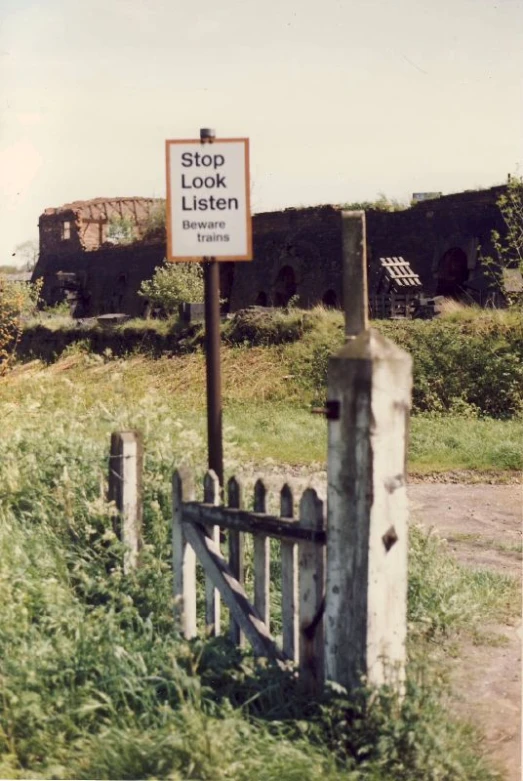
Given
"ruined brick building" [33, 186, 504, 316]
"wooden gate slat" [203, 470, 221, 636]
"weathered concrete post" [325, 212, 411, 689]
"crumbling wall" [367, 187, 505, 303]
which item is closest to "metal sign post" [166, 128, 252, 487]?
"wooden gate slat" [203, 470, 221, 636]

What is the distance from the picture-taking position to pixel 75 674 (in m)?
3.88

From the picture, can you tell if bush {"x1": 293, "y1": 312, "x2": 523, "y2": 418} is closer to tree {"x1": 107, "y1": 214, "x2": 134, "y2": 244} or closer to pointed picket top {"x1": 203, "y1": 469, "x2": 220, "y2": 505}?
pointed picket top {"x1": 203, "y1": 469, "x2": 220, "y2": 505}

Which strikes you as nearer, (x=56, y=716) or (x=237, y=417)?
(x=56, y=716)

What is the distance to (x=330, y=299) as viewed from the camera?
85.3ft

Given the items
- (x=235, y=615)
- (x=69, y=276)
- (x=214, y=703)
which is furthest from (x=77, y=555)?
(x=69, y=276)

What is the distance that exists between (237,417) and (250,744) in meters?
11.5

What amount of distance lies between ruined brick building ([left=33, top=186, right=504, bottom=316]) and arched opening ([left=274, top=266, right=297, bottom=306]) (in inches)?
1.2

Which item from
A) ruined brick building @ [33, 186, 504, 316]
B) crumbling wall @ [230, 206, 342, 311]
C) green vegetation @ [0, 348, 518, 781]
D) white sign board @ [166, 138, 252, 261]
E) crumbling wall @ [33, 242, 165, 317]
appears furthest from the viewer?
crumbling wall @ [33, 242, 165, 317]

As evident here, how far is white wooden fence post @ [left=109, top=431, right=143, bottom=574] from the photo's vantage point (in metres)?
5.02

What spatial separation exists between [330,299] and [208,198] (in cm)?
2137

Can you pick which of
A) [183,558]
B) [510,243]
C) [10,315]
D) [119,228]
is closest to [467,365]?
[510,243]

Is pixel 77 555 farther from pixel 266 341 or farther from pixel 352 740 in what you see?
pixel 266 341

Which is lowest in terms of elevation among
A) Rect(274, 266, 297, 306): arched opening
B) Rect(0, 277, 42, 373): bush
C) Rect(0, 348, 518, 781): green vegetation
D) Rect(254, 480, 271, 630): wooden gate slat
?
Rect(0, 348, 518, 781): green vegetation

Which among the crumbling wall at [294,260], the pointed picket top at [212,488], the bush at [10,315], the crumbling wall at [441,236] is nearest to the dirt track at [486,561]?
the pointed picket top at [212,488]
